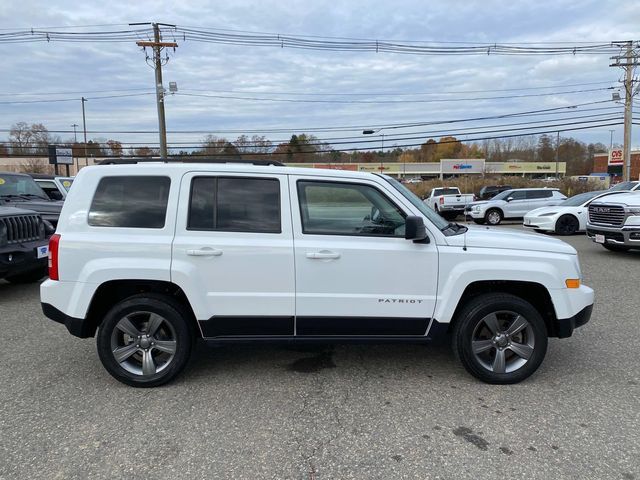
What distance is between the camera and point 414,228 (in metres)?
3.62

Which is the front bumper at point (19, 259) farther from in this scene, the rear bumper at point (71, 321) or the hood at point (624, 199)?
the hood at point (624, 199)

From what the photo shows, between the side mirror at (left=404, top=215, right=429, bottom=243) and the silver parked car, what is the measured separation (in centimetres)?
1845

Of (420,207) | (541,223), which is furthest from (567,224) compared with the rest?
(420,207)

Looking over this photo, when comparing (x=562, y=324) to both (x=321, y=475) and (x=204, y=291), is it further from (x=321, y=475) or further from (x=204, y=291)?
(x=204, y=291)

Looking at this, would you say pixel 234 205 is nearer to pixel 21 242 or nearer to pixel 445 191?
pixel 21 242

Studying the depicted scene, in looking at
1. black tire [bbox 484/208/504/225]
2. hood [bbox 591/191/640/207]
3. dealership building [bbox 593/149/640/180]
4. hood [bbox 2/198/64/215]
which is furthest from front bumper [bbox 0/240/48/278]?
dealership building [bbox 593/149/640/180]

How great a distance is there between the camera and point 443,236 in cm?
385

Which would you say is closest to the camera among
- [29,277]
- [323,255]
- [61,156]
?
[323,255]

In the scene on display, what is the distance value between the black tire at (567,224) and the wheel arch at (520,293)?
12756 millimetres

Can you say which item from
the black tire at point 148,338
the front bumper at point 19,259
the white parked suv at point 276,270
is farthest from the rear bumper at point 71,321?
the front bumper at point 19,259

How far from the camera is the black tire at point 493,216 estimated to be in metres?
21.3

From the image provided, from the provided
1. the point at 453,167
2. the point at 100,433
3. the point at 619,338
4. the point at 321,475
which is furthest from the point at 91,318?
the point at 453,167

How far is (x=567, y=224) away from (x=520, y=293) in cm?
1304

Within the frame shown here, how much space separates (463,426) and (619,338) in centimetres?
287
